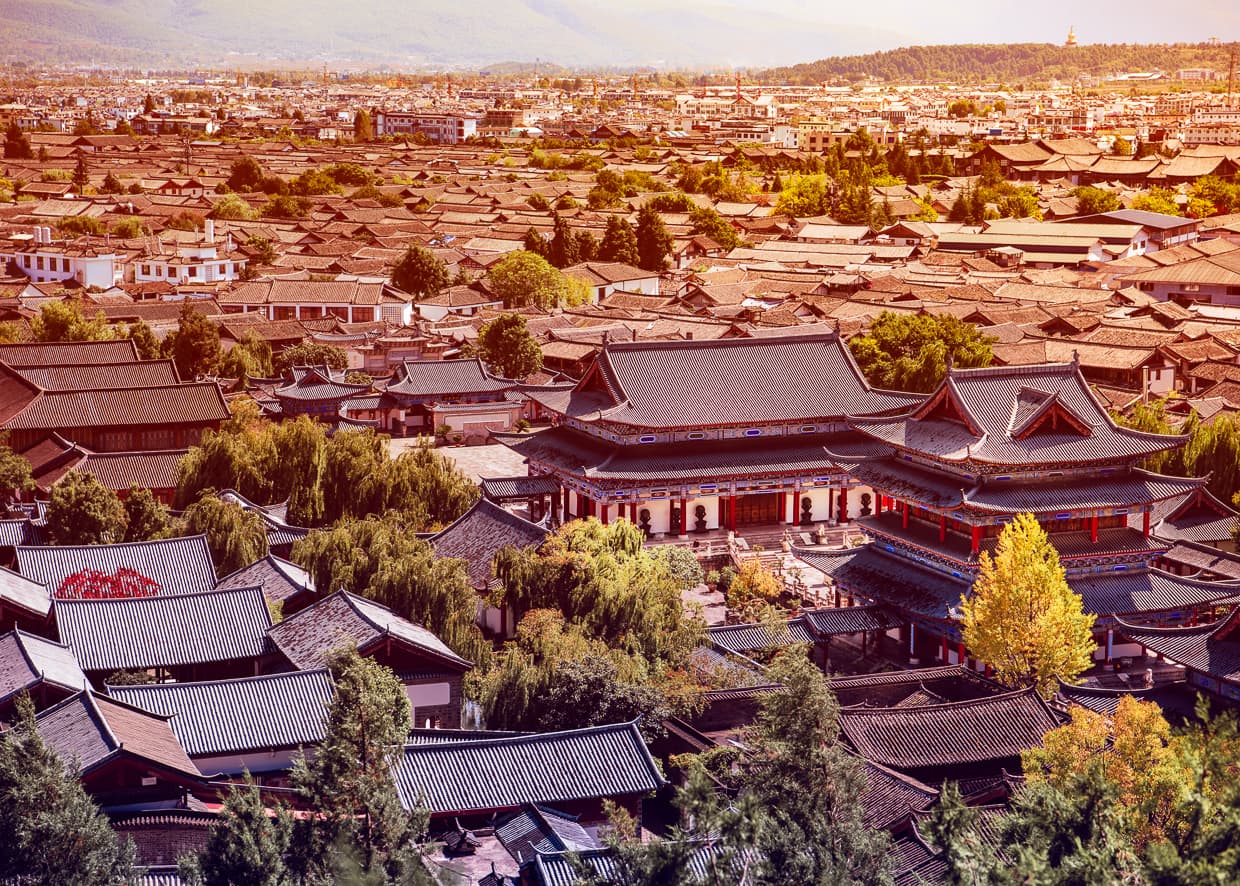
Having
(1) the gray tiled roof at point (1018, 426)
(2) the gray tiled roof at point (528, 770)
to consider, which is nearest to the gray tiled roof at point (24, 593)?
(2) the gray tiled roof at point (528, 770)

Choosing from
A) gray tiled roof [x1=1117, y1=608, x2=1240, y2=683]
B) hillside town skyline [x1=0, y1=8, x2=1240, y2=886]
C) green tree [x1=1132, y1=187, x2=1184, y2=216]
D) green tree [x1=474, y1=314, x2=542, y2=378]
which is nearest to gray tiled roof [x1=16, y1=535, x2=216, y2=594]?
hillside town skyline [x1=0, y1=8, x2=1240, y2=886]

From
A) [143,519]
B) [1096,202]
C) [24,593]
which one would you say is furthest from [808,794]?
[1096,202]

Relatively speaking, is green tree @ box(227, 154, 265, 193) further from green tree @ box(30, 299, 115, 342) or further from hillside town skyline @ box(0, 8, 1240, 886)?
green tree @ box(30, 299, 115, 342)

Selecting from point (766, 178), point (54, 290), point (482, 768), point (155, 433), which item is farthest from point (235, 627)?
point (766, 178)

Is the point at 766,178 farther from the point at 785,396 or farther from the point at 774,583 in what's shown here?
the point at 774,583

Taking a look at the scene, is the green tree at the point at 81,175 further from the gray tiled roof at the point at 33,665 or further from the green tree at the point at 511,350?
the gray tiled roof at the point at 33,665

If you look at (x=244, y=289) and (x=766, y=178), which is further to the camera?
(x=766, y=178)

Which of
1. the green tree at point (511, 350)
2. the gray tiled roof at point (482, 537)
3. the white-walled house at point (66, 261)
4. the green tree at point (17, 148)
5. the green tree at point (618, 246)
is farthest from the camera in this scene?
the green tree at point (17, 148)
